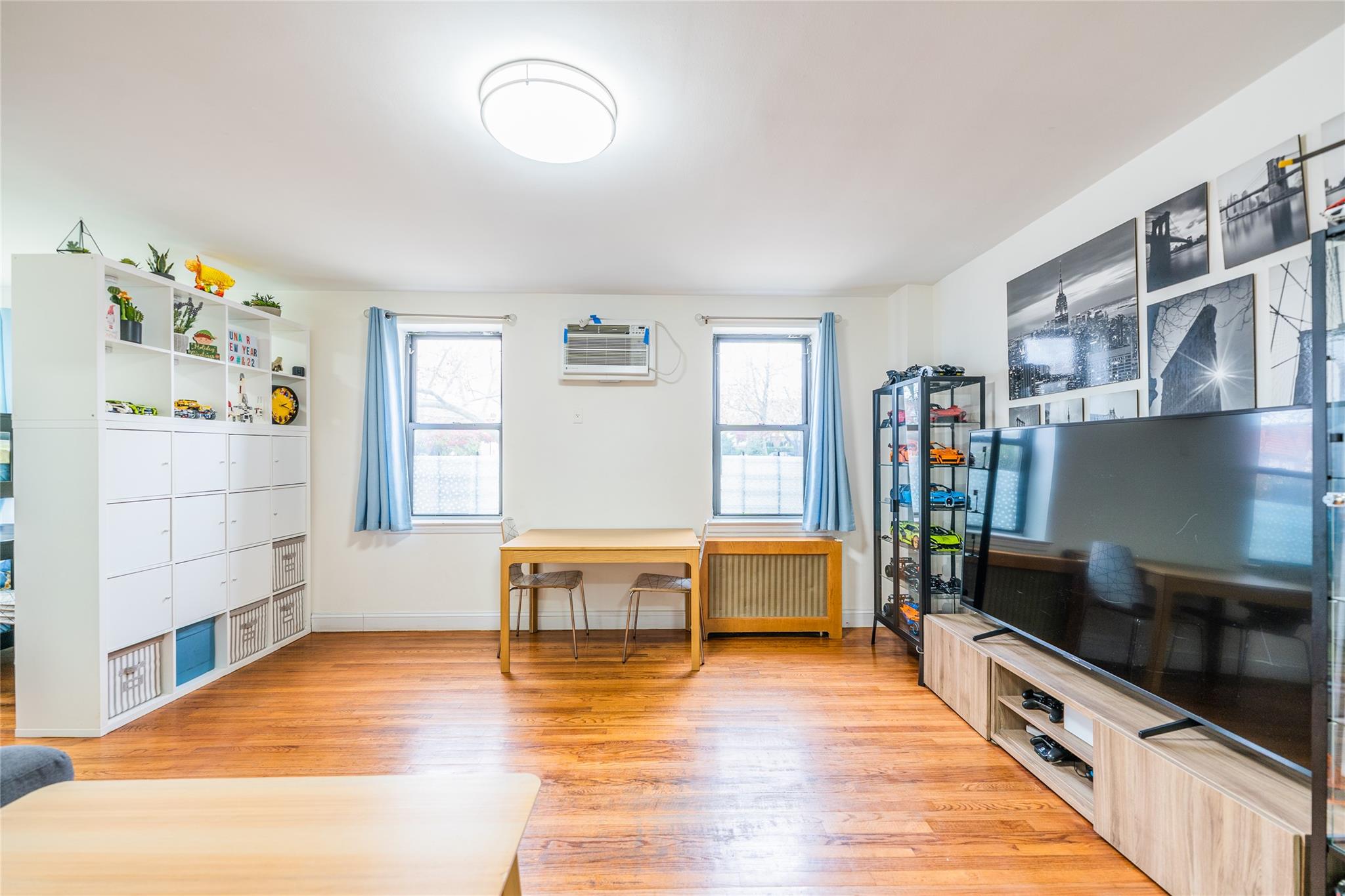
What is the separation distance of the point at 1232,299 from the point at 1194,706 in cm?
130

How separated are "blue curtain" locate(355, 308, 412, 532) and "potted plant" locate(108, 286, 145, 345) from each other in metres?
1.26

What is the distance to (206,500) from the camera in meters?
3.06

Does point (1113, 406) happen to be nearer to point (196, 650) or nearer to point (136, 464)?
point (136, 464)

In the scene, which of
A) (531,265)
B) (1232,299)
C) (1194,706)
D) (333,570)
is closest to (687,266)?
(531,265)

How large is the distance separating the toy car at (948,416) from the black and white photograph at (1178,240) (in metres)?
1.17

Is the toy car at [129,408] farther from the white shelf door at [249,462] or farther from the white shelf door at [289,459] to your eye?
the white shelf door at [289,459]

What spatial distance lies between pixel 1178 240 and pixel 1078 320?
1.66ft

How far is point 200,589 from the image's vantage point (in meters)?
3.02

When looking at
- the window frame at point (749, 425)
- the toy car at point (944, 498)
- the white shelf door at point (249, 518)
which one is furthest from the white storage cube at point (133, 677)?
the toy car at point (944, 498)

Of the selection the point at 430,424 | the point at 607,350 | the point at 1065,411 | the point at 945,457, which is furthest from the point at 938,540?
the point at 430,424

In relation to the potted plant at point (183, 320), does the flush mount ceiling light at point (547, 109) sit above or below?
above

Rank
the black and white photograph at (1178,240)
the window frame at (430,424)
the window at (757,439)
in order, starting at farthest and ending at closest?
the window at (757,439) < the window frame at (430,424) < the black and white photograph at (1178,240)

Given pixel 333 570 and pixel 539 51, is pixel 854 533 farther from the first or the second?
pixel 333 570

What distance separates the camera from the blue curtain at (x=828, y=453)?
3.94 metres
